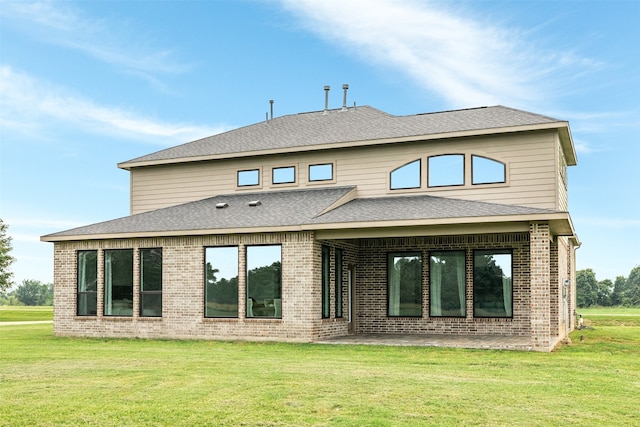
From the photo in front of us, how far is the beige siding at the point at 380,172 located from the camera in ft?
62.3

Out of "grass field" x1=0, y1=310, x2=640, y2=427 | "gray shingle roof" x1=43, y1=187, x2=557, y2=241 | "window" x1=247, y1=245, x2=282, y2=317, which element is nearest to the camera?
"grass field" x1=0, y1=310, x2=640, y2=427

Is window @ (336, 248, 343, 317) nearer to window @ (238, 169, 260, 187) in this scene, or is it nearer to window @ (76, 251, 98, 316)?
window @ (238, 169, 260, 187)

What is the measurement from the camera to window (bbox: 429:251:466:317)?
20.3m

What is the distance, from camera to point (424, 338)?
736 inches

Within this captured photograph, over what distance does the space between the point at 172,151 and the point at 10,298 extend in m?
69.0

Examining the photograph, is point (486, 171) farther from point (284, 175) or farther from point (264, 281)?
point (264, 281)

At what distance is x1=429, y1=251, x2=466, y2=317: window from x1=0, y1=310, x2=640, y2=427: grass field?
457 centimetres

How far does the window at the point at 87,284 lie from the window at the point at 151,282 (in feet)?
5.51

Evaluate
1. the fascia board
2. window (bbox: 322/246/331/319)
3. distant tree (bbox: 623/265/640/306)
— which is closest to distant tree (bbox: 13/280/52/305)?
distant tree (bbox: 623/265/640/306)

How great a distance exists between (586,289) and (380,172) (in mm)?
45896

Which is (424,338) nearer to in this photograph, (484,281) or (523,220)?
(484,281)

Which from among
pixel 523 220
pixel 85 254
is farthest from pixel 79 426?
pixel 85 254

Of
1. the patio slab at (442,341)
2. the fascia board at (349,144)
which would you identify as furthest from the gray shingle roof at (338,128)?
the patio slab at (442,341)

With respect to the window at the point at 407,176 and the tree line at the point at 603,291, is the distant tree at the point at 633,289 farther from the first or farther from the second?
the window at the point at 407,176
